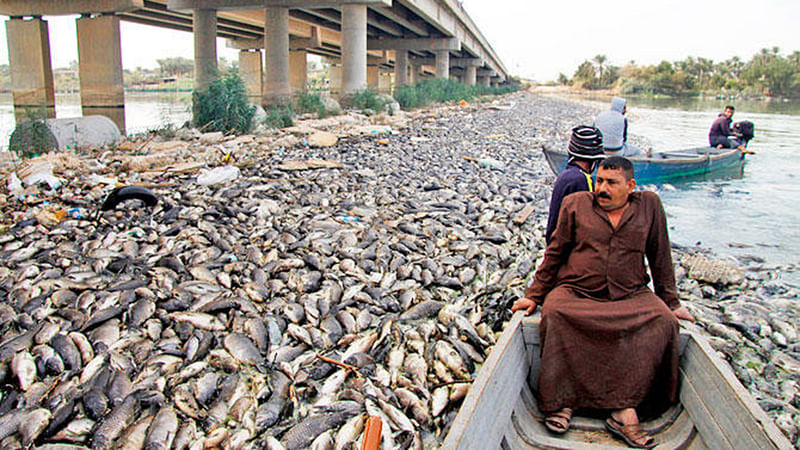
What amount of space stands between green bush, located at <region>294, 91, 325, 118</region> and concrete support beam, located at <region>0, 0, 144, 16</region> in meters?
9.15

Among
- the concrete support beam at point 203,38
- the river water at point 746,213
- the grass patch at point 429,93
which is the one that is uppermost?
the concrete support beam at point 203,38

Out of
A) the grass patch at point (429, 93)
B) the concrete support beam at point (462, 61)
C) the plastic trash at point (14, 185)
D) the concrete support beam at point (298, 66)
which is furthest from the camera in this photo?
the concrete support beam at point (462, 61)

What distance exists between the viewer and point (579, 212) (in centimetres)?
354

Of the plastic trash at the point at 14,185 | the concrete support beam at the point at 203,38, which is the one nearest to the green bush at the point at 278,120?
the plastic trash at the point at 14,185

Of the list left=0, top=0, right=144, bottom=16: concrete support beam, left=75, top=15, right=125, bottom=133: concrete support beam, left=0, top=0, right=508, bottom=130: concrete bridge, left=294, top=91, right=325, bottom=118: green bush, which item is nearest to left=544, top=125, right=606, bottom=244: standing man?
left=294, top=91, right=325, bottom=118: green bush

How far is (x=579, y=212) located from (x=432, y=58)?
63.7 m

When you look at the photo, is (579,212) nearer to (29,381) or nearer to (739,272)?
(29,381)

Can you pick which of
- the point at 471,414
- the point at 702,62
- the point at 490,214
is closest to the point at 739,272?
the point at 490,214

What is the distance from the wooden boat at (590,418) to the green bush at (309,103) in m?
16.5

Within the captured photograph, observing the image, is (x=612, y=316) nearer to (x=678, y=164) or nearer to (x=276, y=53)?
(x=678, y=164)

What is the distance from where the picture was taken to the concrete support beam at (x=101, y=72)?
24.3 meters

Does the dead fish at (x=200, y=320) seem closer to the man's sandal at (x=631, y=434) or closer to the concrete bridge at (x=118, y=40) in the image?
the man's sandal at (x=631, y=434)

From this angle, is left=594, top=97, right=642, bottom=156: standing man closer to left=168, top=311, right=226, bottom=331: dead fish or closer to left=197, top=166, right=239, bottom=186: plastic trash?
left=197, top=166, right=239, bottom=186: plastic trash

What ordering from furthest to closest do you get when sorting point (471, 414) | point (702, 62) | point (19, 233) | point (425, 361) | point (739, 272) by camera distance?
point (702, 62), point (739, 272), point (19, 233), point (425, 361), point (471, 414)
